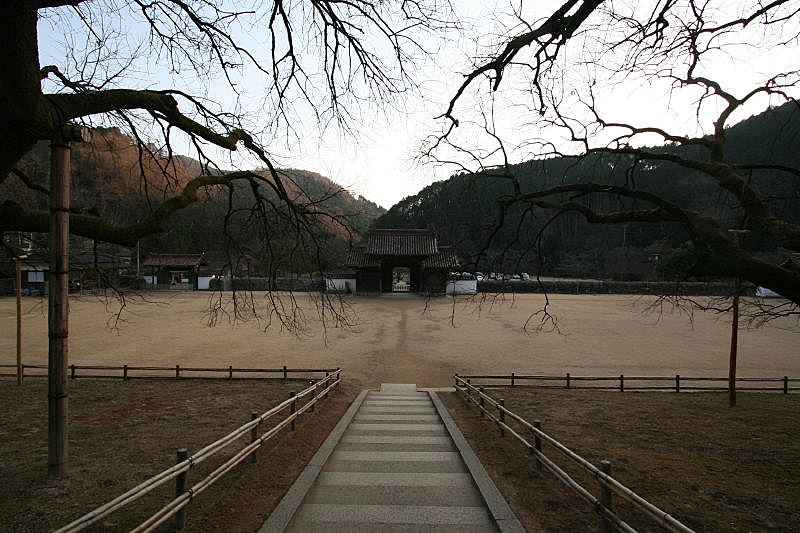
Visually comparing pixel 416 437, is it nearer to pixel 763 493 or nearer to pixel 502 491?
pixel 502 491

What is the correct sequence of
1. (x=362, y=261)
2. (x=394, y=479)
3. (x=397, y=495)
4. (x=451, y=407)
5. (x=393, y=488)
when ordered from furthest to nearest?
(x=362, y=261) → (x=451, y=407) → (x=394, y=479) → (x=393, y=488) → (x=397, y=495)

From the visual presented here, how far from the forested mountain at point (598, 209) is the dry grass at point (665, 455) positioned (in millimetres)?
2679

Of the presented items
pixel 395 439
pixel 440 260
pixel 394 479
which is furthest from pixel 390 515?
pixel 440 260

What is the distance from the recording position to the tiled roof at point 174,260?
2032 inches

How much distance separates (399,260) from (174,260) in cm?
2643

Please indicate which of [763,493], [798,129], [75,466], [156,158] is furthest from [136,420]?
[798,129]

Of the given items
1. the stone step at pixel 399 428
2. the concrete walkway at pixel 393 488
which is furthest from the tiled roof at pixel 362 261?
the concrete walkway at pixel 393 488

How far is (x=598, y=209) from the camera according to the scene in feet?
241

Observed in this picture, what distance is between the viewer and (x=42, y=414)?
8.05 meters

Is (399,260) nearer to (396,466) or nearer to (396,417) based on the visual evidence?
(396,417)

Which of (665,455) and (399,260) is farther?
(399,260)

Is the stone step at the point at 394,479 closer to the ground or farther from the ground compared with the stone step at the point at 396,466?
farther from the ground

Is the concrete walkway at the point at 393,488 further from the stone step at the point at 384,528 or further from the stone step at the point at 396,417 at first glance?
the stone step at the point at 396,417

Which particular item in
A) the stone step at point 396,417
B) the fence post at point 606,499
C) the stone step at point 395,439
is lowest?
the stone step at point 396,417
